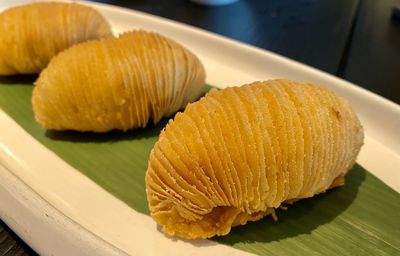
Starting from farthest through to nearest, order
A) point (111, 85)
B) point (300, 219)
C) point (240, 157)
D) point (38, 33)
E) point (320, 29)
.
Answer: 1. point (320, 29)
2. point (38, 33)
3. point (111, 85)
4. point (300, 219)
5. point (240, 157)

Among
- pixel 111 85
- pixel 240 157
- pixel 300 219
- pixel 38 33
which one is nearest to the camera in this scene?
pixel 240 157

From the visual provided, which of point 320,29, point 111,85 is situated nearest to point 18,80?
point 111,85

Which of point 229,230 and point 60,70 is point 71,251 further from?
point 60,70

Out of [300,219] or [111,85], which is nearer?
[300,219]

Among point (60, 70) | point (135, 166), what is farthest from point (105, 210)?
point (60, 70)

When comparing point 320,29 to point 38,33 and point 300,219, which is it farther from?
point 300,219

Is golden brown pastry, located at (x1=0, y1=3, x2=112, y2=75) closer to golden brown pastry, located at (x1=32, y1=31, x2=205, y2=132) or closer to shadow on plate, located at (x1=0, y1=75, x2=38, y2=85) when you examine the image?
shadow on plate, located at (x1=0, y1=75, x2=38, y2=85)

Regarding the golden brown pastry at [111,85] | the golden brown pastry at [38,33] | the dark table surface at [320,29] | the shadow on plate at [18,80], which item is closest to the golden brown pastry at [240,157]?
the golden brown pastry at [111,85]
